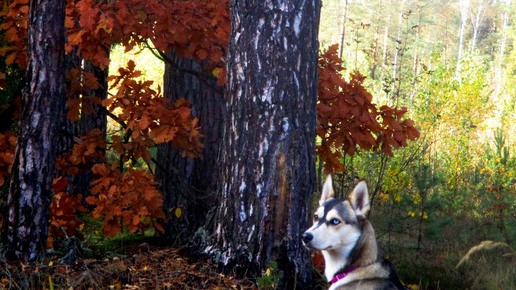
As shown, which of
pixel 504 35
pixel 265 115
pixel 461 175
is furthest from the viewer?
pixel 504 35

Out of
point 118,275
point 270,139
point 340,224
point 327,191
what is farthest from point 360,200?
point 118,275

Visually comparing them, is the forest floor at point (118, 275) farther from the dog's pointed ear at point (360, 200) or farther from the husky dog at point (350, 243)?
the dog's pointed ear at point (360, 200)

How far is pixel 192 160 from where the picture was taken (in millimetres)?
7988

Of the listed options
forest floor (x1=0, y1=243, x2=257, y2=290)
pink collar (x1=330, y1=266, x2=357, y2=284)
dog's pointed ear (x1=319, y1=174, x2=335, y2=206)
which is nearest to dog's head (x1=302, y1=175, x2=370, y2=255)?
pink collar (x1=330, y1=266, x2=357, y2=284)

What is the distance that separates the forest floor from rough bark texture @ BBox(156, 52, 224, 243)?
4.31ft

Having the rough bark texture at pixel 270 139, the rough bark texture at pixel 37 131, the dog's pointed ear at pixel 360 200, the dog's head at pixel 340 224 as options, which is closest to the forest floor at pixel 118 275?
the rough bark texture at pixel 270 139

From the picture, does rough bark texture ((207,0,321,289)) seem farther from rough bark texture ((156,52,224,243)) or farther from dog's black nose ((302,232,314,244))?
rough bark texture ((156,52,224,243))

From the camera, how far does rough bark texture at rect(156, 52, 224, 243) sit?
7.86 meters

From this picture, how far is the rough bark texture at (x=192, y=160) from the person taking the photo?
7.86 m

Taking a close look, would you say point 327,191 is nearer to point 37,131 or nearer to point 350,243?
point 350,243

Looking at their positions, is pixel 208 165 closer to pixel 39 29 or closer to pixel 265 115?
pixel 265 115

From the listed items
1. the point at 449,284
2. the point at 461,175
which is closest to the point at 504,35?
the point at 461,175

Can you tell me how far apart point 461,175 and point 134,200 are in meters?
11.8

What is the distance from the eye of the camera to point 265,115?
19.7 ft
